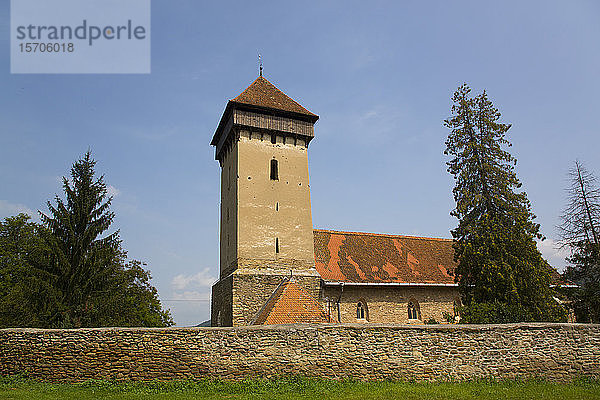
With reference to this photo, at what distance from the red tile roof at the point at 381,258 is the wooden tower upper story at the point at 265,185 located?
5.78 feet

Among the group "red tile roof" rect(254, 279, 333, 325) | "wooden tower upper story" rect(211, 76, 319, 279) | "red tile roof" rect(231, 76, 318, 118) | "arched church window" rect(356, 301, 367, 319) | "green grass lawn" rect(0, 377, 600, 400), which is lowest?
"green grass lawn" rect(0, 377, 600, 400)

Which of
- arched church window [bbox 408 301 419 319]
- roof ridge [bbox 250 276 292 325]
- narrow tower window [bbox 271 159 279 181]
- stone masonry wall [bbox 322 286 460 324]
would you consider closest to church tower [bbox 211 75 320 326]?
narrow tower window [bbox 271 159 279 181]

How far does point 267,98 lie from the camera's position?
22391 millimetres

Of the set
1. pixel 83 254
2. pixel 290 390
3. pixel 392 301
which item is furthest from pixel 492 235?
pixel 83 254

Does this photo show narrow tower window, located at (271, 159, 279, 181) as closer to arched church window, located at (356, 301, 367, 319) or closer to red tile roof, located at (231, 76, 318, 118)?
red tile roof, located at (231, 76, 318, 118)

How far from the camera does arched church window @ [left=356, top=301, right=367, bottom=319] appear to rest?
19.9m

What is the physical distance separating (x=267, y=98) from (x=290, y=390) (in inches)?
631

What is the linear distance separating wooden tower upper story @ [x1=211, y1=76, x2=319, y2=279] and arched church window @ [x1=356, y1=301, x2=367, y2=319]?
2.99 m

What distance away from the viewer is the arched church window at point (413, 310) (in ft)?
68.3

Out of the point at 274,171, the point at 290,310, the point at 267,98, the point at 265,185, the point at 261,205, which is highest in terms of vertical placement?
the point at 267,98

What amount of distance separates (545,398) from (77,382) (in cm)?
1130

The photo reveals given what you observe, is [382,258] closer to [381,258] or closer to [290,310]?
[381,258]

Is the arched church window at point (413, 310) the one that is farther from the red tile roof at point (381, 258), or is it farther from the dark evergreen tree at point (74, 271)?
the dark evergreen tree at point (74, 271)

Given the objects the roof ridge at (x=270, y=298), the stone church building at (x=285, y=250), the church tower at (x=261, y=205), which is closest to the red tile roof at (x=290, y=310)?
the roof ridge at (x=270, y=298)
